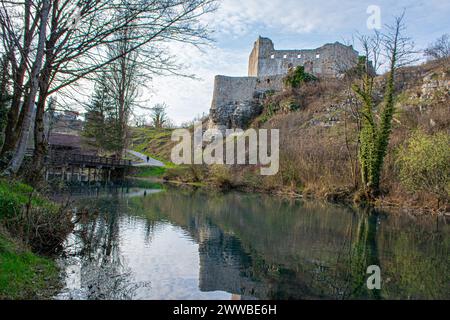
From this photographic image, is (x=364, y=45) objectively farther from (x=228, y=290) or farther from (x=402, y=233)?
(x=228, y=290)

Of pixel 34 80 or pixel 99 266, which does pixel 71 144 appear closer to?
pixel 34 80

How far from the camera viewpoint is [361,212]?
17.9 meters

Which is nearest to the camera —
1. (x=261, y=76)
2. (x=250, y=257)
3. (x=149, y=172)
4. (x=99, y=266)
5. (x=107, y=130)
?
(x=99, y=266)

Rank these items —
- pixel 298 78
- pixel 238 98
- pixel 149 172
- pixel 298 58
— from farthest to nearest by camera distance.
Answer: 1. pixel 238 98
2. pixel 298 58
3. pixel 298 78
4. pixel 149 172

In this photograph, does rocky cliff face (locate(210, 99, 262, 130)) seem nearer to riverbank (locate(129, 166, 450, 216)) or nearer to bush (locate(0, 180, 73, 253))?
riverbank (locate(129, 166, 450, 216))

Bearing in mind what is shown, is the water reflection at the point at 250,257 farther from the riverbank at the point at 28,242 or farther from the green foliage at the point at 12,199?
the green foliage at the point at 12,199

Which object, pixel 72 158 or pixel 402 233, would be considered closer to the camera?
pixel 402 233

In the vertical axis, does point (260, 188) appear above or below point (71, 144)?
below

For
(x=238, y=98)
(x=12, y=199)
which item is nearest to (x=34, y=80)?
(x=12, y=199)
